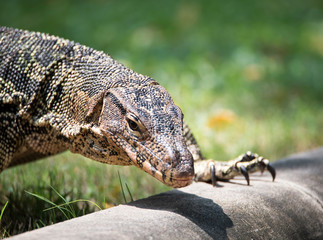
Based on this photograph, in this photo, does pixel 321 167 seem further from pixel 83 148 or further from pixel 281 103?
pixel 281 103

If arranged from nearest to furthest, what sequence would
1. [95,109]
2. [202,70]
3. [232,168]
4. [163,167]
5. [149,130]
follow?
[163,167] < [149,130] < [95,109] < [232,168] < [202,70]

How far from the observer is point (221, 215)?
2273 millimetres

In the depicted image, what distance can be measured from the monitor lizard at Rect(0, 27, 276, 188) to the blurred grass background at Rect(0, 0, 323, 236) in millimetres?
394

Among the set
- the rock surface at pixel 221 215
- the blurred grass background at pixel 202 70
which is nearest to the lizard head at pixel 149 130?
the rock surface at pixel 221 215

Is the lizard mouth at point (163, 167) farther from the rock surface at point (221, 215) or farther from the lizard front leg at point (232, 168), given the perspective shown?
the lizard front leg at point (232, 168)

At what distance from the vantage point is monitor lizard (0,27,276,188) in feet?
7.23

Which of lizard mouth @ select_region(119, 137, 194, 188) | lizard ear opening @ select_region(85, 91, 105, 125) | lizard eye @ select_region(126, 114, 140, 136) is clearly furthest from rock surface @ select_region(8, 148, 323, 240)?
lizard ear opening @ select_region(85, 91, 105, 125)

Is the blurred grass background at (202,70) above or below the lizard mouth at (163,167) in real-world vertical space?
above

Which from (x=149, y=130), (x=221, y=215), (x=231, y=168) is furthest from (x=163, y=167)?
(x=231, y=168)

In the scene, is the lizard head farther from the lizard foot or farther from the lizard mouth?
the lizard foot

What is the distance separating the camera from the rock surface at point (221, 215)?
1905 millimetres

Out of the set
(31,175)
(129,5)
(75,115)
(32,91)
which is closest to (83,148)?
(75,115)

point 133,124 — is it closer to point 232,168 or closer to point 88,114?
point 88,114

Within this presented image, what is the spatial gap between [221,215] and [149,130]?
0.54 metres
